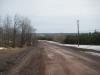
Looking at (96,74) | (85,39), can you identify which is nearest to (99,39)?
(85,39)

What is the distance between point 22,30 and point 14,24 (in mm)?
11634

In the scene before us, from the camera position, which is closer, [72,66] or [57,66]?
[72,66]

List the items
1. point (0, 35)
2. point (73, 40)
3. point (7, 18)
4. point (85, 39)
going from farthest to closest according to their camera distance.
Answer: point (73, 40) → point (85, 39) → point (0, 35) → point (7, 18)

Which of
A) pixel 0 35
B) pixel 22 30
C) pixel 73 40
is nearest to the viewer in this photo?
pixel 0 35

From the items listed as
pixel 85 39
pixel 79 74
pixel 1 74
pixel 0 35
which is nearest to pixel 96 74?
pixel 79 74

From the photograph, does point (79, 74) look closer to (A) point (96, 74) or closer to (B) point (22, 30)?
(A) point (96, 74)

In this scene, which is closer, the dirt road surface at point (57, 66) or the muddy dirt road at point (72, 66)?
the muddy dirt road at point (72, 66)

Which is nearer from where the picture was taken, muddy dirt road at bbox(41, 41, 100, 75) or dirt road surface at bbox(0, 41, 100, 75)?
muddy dirt road at bbox(41, 41, 100, 75)

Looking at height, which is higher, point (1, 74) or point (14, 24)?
point (14, 24)

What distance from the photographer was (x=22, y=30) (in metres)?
67.5

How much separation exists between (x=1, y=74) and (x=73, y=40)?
69.0m

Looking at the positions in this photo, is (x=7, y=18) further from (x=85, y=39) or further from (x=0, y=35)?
(x=85, y=39)

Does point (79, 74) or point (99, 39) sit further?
point (99, 39)

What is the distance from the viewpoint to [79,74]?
498 inches
